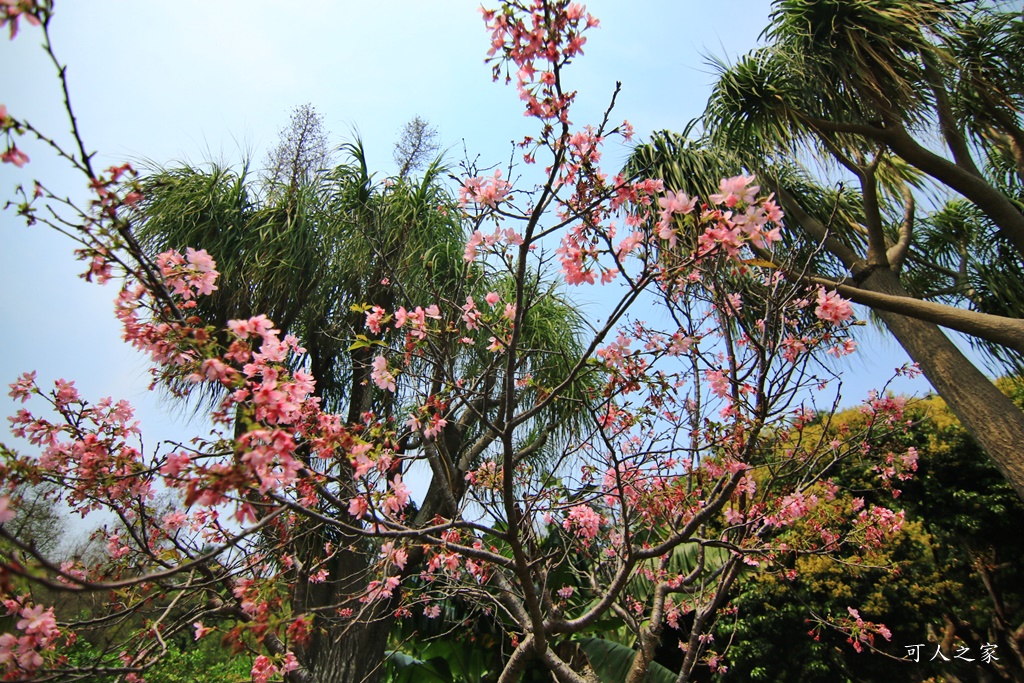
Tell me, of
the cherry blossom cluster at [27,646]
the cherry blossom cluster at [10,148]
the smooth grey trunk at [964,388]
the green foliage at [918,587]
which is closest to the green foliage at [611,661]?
the green foliage at [918,587]

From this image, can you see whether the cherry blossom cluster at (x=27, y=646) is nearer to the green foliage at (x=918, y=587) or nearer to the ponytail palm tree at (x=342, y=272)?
the ponytail palm tree at (x=342, y=272)

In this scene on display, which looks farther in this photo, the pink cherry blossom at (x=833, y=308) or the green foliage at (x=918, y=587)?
the green foliage at (x=918, y=587)

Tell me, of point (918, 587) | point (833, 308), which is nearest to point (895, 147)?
point (833, 308)

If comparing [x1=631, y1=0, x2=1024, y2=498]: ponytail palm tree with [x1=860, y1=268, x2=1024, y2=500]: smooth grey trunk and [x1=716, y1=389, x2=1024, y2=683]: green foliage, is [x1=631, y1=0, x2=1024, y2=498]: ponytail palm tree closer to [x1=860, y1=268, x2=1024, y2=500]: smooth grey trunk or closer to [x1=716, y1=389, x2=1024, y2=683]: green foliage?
[x1=860, y1=268, x2=1024, y2=500]: smooth grey trunk

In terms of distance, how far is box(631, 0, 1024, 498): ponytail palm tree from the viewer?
3223mm

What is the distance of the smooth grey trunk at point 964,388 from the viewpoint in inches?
114

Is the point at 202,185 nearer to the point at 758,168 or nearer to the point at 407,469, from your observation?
the point at 407,469

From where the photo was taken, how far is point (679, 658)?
5.63 metres

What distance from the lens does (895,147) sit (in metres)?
3.65

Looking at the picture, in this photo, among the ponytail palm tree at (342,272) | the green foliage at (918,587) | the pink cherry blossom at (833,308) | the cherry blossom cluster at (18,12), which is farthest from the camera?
the green foliage at (918,587)

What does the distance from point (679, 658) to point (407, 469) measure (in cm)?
387

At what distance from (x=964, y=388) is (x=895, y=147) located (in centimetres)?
158

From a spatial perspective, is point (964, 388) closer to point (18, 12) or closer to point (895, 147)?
point (895, 147)

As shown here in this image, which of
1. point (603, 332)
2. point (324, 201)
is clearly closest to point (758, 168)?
point (603, 332)
